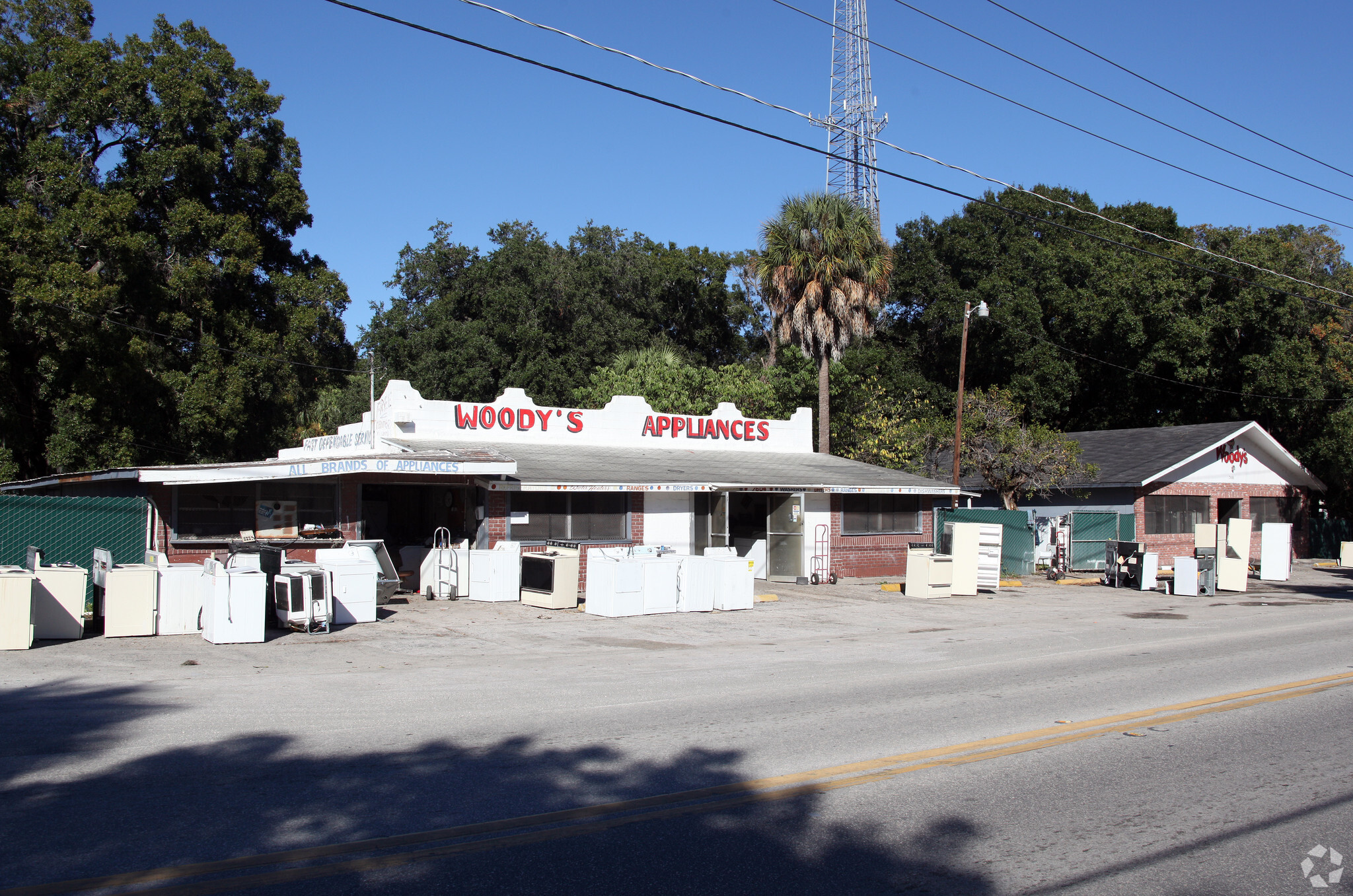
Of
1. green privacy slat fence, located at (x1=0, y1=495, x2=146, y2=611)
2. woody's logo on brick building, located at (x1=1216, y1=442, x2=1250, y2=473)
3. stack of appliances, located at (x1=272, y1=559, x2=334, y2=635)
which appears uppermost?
woody's logo on brick building, located at (x1=1216, y1=442, x2=1250, y2=473)

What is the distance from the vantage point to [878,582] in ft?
78.2

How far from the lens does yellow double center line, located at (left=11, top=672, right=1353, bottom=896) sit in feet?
15.8

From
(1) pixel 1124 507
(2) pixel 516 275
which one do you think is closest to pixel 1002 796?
(1) pixel 1124 507

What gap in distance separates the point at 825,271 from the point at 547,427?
1066 centimetres

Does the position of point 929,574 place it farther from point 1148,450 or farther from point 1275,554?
point 1148,450

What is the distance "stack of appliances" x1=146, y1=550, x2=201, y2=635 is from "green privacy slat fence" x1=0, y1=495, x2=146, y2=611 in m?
1.86

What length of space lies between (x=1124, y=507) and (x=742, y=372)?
530 inches

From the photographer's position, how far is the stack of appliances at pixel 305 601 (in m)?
13.7

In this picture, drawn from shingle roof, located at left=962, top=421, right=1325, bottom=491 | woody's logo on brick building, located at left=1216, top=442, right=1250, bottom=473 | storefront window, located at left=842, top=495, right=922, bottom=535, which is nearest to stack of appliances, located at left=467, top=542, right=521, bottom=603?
storefront window, located at left=842, top=495, right=922, bottom=535

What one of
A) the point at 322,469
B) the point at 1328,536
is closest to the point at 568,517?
the point at 322,469

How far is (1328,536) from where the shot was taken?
37.1 meters

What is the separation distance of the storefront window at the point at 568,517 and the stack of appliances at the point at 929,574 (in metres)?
6.09

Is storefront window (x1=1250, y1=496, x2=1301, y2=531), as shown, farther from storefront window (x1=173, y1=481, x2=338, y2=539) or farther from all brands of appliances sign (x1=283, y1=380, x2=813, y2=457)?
storefront window (x1=173, y1=481, x2=338, y2=539)

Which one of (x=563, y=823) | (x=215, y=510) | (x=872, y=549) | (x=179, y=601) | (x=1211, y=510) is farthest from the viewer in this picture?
Result: (x=1211, y=510)
